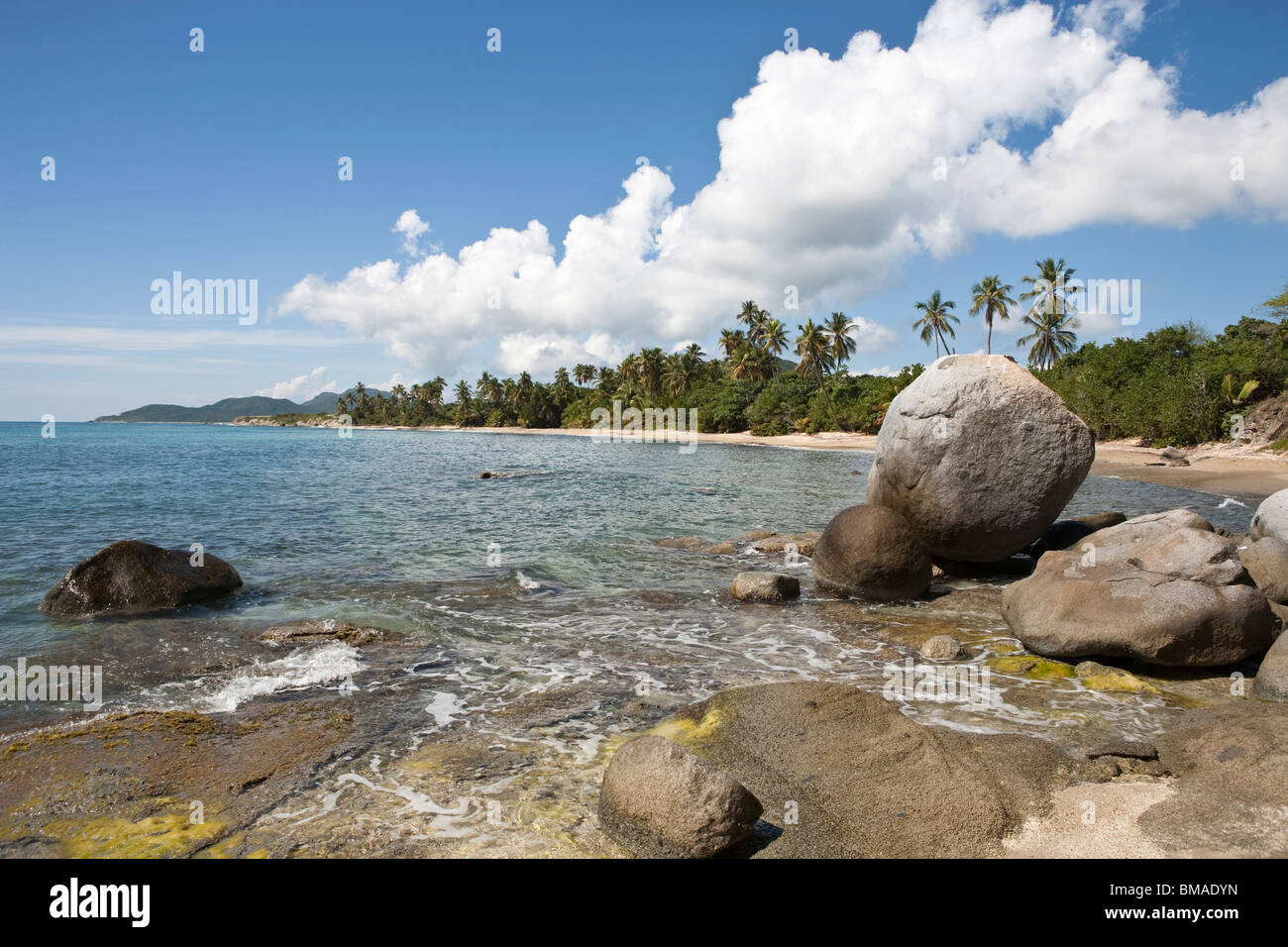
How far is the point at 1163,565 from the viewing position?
888 centimetres

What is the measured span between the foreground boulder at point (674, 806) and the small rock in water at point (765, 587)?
23.9ft

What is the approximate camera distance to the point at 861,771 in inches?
216

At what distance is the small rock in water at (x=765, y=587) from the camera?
12.0 meters

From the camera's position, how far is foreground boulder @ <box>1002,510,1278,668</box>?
307 inches

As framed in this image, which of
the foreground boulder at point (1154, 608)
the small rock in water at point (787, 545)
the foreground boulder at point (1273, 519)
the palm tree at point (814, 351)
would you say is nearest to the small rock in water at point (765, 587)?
the foreground boulder at point (1154, 608)

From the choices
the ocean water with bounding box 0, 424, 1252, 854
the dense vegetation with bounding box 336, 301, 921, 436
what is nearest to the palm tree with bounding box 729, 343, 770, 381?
the dense vegetation with bounding box 336, 301, 921, 436

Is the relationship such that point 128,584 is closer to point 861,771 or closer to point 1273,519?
point 861,771

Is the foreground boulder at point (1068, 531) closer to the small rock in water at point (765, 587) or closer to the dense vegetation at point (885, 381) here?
the small rock in water at point (765, 587)

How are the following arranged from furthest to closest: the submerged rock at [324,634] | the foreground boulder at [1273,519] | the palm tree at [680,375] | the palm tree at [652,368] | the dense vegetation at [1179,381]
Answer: the palm tree at [652,368] → the palm tree at [680,375] → the dense vegetation at [1179,381] → the foreground boulder at [1273,519] → the submerged rock at [324,634]

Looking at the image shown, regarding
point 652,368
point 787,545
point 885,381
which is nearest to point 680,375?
point 652,368

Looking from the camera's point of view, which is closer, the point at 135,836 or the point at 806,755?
the point at 135,836

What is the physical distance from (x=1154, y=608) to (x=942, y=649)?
7.56 ft
